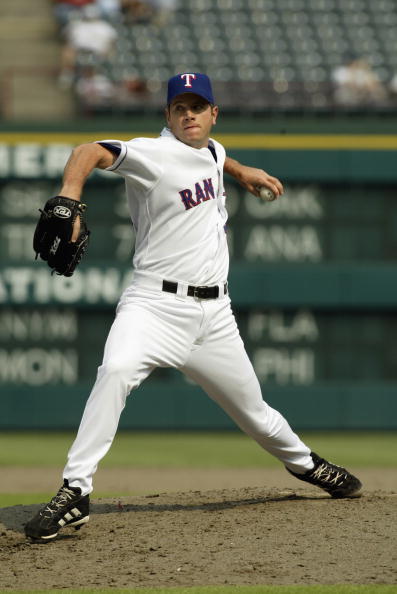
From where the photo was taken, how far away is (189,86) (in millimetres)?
4699

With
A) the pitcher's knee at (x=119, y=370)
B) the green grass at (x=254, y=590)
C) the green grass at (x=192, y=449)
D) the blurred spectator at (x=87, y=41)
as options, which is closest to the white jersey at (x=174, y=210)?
the pitcher's knee at (x=119, y=370)

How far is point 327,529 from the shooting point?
473 centimetres

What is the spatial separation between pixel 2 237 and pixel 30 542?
740cm

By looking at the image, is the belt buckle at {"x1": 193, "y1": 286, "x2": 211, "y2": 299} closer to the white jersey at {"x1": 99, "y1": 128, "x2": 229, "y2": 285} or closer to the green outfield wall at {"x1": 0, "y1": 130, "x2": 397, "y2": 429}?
the white jersey at {"x1": 99, "y1": 128, "x2": 229, "y2": 285}

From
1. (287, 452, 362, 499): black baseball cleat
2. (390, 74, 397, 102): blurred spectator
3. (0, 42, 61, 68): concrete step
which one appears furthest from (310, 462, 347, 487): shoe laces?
(0, 42, 61, 68): concrete step

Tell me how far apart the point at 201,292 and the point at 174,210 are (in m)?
0.37

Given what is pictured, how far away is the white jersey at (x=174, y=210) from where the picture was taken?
461 cm

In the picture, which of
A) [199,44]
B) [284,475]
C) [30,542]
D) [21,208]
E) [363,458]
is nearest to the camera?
[30,542]

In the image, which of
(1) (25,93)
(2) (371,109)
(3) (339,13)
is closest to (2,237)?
(1) (25,93)

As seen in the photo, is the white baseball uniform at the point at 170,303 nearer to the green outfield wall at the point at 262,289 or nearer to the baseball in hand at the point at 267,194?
the baseball in hand at the point at 267,194

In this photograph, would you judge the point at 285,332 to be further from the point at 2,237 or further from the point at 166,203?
the point at 166,203

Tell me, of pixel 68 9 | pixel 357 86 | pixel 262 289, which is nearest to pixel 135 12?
pixel 68 9

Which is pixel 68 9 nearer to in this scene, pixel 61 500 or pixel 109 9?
pixel 109 9

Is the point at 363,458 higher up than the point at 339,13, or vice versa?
the point at 339,13
